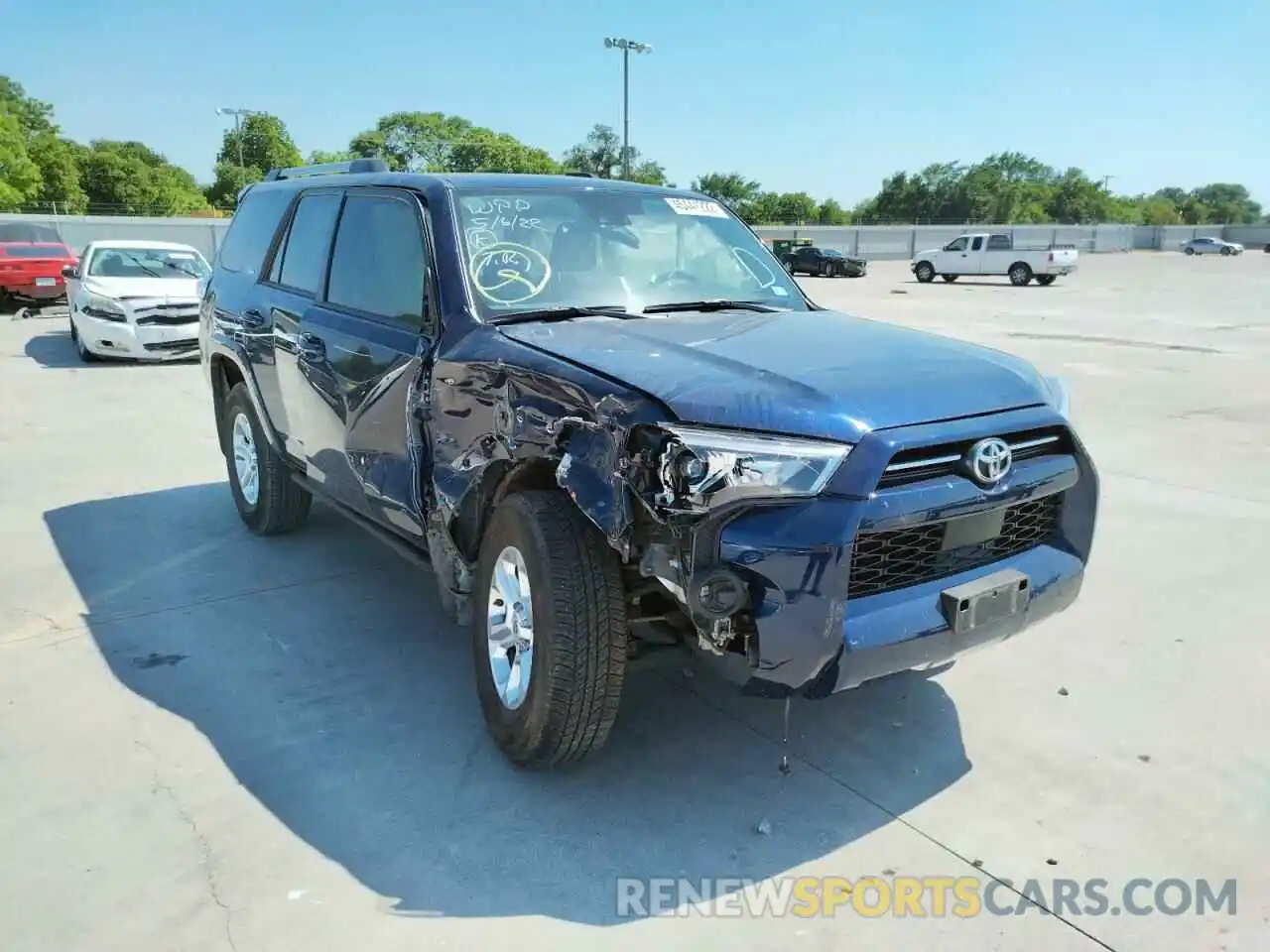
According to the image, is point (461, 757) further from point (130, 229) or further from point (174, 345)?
point (130, 229)

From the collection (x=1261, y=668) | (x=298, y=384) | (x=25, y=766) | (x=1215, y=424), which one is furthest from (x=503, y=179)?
(x=1215, y=424)

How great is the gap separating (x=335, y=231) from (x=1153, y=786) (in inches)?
162

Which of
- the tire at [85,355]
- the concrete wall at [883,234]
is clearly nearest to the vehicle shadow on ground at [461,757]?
the tire at [85,355]

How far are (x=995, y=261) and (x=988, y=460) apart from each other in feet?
120

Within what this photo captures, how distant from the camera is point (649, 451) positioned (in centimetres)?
267

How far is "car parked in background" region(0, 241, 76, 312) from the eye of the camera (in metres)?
19.6

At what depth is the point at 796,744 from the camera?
3.54 metres

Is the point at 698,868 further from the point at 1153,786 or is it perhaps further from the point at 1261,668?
the point at 1261,668

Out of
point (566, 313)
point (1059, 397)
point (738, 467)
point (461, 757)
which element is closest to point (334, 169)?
point (566, 313)

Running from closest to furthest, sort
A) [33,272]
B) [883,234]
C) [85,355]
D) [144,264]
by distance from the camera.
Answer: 1. [85,355]
2. [144,264]
3. [33,272]
4. [883,234]

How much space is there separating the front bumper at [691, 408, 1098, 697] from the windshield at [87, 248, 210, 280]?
1318cm

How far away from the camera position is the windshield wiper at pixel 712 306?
3.92m

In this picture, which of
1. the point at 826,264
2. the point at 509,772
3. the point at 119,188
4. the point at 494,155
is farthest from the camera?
the point at 494,155

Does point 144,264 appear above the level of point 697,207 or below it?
below
